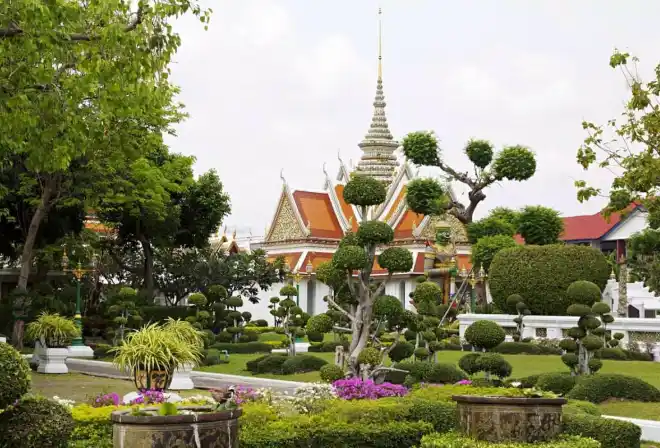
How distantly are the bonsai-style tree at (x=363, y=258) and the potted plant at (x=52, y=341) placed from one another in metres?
9.32

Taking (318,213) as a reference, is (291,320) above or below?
below

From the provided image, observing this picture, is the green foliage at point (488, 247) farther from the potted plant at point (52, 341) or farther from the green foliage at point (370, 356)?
the green foliage at point (370, 356)

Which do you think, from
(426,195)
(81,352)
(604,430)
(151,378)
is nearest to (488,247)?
(426,195)

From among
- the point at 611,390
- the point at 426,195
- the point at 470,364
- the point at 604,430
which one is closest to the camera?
the point at 604,430

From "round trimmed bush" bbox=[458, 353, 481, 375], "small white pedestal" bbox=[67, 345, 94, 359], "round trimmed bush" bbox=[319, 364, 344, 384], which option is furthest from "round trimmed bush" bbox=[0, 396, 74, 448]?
"small white pedestal" bbox=[67, 345, 94, 359]

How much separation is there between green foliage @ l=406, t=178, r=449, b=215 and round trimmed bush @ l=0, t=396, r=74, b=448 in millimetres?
30821

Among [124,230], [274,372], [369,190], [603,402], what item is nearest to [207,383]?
[274,372]

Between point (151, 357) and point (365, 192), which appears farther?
point (365, 192)

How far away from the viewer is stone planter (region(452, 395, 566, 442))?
11.3m

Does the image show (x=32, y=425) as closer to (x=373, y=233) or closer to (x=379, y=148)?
(x=373, y=233)

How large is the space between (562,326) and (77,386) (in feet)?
46.5

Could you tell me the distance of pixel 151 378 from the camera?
17.1m

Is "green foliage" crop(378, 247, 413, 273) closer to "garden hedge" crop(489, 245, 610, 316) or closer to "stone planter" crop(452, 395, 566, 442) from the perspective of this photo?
"stone planter" crop(452, 395, 566, 442)

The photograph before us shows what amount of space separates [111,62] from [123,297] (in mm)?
17540
